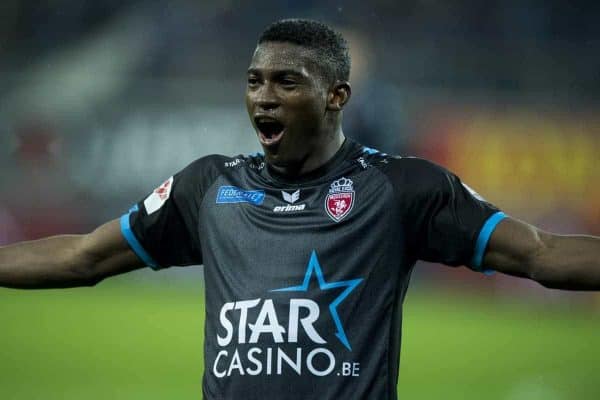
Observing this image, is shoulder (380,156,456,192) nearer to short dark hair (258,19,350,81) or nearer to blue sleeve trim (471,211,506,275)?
blue sleeve trim (471,211,506,275)

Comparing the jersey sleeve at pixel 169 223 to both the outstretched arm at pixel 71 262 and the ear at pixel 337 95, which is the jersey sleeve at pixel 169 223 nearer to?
the outstretched arm at pixel 71 262

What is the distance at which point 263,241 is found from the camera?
342 centimetres

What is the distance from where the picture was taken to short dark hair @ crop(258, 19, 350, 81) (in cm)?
352

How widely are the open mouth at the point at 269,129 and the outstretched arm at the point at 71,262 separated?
674mm

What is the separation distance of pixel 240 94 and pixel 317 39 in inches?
300

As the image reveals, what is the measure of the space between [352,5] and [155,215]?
7477 mm

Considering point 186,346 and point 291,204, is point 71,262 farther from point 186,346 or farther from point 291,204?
point 186,346

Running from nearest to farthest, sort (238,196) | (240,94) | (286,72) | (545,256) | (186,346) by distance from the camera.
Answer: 1. (545,256)
2. (286,72)
3. (238,196)
4. (186,346)
5. (240,94)

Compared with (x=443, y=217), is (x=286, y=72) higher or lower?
higher

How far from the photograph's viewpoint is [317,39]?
3.55 m

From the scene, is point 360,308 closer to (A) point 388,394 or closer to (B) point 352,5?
(A) point 388,394

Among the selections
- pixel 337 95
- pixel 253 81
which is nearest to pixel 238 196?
pixel 253 81

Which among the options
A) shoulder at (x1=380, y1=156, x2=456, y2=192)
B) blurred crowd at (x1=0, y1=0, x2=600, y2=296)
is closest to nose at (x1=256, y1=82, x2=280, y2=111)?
shoulder at (x1=380, y1=156, x2=456, y2=192)

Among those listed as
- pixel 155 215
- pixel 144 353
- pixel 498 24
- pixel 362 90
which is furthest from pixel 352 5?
pixel 155 215
